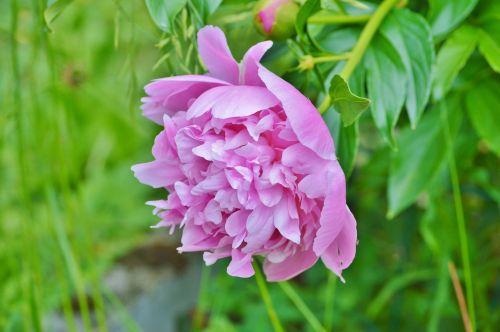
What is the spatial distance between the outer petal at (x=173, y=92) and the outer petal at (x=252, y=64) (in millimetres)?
15

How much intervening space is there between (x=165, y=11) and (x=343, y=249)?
218 millimetres

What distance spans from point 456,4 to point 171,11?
290 millimetres

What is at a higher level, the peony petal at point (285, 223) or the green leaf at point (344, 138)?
the peony petal at point (285, 223)

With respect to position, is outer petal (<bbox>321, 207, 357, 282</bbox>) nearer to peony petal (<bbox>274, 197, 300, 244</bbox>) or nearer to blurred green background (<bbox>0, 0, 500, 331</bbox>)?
peony petal (<bbox>274, 197, 300, 244</bbox>)

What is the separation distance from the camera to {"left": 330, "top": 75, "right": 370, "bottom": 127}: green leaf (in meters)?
0.47

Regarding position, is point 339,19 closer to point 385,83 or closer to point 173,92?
point 385,83

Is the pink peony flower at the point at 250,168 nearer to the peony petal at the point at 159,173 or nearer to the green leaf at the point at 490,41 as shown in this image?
the peony petal at the point at 159,173

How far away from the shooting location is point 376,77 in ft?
2.13

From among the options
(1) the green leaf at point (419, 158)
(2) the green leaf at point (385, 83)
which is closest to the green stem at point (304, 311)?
(1) the green leaf at point (419, 158)

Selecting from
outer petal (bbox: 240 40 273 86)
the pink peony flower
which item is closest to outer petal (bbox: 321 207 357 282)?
the pink peony flower

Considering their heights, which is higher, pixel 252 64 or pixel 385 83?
pixel 252 64

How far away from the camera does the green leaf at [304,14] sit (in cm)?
54

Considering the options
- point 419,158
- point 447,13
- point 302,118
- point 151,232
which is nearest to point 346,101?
point 302,118

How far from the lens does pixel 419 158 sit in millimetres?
824
